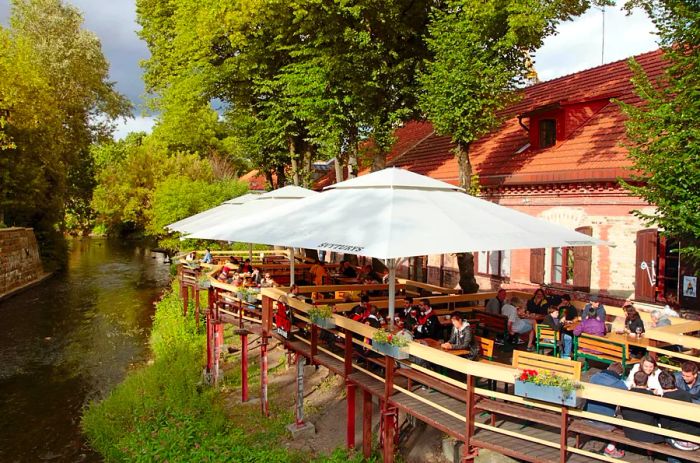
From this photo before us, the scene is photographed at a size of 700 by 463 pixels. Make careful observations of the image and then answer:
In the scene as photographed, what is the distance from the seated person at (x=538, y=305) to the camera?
11559mm

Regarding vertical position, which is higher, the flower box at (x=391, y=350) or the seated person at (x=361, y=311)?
the seated person at (x=361, y=311)

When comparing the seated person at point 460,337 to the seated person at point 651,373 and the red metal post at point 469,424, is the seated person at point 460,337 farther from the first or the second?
the seated person at point 651,373

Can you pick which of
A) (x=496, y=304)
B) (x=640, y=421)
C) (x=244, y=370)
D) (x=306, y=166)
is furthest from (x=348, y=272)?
(x=640, y=421)

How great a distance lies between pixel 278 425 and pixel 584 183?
10.1 meters

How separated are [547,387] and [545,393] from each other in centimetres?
8

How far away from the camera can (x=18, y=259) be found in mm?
32781

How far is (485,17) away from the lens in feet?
44.1

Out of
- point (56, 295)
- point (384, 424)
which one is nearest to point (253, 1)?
point (384, 424)

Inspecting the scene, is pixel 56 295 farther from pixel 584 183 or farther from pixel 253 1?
pixel 584 183

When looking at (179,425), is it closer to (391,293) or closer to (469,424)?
(391,293)

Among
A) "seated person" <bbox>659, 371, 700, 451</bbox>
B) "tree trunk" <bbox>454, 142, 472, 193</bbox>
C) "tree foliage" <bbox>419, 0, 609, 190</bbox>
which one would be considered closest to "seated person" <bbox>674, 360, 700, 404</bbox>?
"seated person" <bbox>659, 371, 700, 451</bbox>

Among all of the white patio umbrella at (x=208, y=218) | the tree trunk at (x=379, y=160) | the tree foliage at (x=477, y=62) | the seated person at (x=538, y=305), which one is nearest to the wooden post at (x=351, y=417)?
the seated person at (x=538, y=305)

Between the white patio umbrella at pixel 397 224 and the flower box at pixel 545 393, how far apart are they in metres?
1.67

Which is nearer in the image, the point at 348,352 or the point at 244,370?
the point at 348,352
